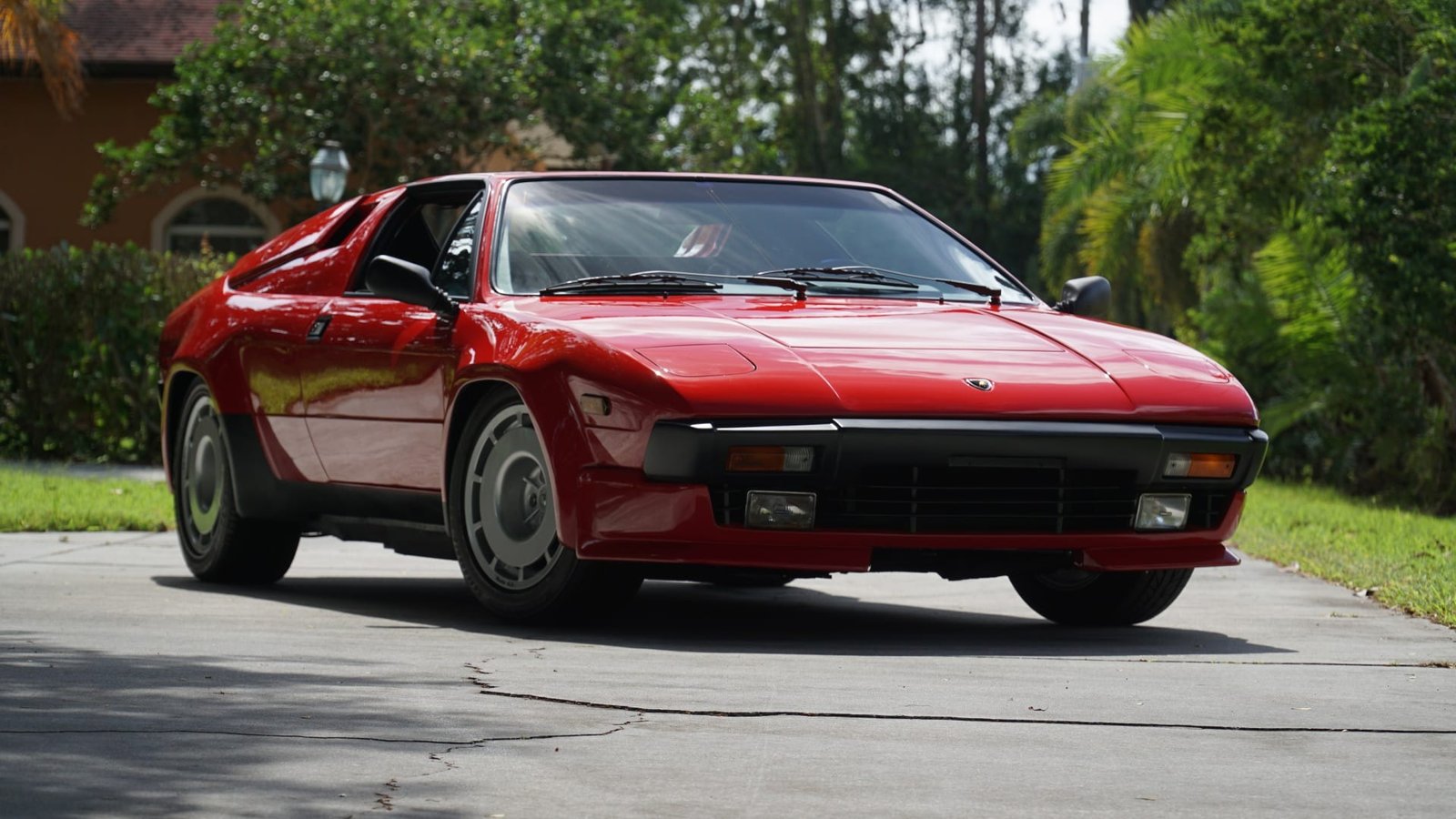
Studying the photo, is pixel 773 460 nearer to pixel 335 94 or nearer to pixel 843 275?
pixel 843 275

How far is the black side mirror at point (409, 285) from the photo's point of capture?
7348mm

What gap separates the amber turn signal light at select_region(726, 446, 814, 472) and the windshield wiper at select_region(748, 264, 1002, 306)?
116cm

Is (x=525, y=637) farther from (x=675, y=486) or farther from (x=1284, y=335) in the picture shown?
(x=1284, y=335)

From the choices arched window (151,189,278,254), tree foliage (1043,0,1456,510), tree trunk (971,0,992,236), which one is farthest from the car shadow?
tree trunk (971,0,992,236)

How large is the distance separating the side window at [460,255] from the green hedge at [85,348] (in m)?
10.3

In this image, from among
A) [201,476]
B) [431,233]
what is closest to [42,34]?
[201,476]

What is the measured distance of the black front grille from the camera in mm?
6414

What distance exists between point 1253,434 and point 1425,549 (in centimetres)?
401

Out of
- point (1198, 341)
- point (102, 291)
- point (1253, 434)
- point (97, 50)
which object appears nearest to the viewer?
point (1253, 434)

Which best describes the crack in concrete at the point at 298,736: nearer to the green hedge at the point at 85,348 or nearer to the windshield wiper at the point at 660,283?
the windshield wiper at the point at 660,283

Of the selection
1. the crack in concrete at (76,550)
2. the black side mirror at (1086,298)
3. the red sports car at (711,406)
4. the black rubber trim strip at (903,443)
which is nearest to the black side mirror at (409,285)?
the red sports car at (711,406)

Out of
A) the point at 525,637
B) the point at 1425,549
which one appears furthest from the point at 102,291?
the point at 525,637

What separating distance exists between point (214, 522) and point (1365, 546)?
5.40 m

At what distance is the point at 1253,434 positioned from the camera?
6926 millimetres
